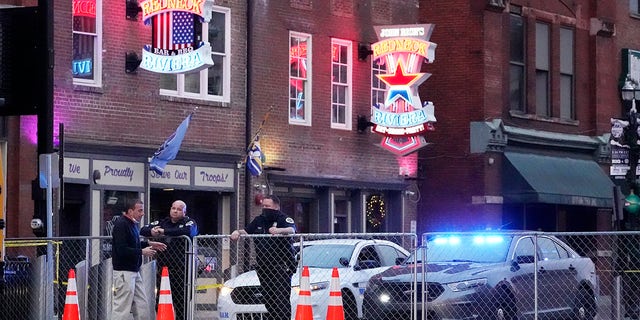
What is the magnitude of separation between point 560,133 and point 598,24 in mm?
3487

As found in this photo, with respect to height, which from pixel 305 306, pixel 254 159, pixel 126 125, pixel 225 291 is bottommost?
pixel 225 291

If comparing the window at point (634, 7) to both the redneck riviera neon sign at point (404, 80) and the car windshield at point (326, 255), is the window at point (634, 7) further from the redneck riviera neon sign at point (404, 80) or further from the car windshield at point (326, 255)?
the car windshield at point (326, 255)

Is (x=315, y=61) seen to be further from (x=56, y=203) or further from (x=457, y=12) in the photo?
(x=56, y=203)

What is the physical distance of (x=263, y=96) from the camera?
3025 centimetres

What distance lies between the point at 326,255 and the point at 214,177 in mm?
6884

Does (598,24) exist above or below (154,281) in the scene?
above

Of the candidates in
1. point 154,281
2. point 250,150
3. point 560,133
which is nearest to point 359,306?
point 154,281

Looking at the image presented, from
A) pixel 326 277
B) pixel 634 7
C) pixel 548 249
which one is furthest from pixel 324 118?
pixel 634 7

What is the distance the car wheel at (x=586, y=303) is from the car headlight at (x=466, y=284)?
5.22 feet

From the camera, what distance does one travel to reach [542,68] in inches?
1470

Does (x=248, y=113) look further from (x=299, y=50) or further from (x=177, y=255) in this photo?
(x=177, y=255)

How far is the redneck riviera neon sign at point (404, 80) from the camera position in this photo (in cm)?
3114

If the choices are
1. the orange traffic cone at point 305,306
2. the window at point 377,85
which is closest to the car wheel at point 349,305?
the orange traffic cone at point 305,306

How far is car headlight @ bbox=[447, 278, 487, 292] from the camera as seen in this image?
19547 millimetres
